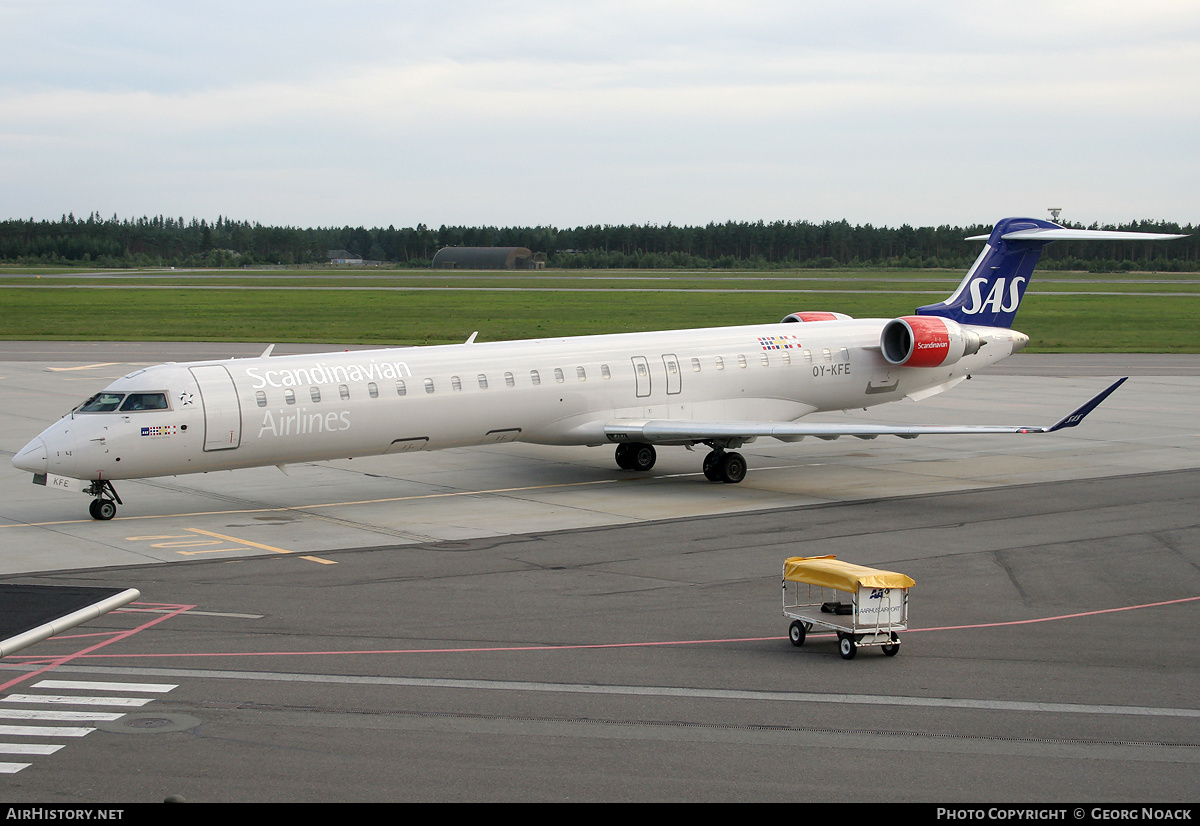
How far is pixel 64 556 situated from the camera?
1961cm

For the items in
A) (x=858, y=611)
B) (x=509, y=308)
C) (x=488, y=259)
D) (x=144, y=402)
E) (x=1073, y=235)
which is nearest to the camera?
(x=858, y=611)

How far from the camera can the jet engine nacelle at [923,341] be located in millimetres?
29234

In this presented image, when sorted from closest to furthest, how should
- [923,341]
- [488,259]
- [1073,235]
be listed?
[923,341]
[1073,235]
[488,259]

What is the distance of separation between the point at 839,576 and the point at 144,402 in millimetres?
13624

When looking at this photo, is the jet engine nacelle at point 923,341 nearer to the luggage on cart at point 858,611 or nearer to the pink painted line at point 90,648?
the luggage on cart at point 858,611

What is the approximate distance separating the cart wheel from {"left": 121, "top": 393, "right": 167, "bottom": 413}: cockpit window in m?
13.5

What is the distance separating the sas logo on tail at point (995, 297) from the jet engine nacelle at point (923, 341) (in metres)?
2.17

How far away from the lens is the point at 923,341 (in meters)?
29.2

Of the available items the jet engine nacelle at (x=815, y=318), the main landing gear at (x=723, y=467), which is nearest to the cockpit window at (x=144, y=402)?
the main landing gear at (x=723, y=467)

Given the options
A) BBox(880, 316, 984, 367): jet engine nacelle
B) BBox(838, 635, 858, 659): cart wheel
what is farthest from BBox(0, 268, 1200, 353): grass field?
BBox(838, 635, 858, 659): cart wheel

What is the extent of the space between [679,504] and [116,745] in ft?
48.0

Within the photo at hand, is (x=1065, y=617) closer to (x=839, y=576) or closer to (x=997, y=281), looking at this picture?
(x=839, y=576)

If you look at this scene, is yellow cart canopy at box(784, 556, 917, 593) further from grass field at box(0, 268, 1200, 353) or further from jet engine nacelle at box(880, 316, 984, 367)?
grass field at box(0, 268, 1200, 353)

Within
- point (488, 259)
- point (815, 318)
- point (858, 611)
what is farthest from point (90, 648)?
point (488, 259)
